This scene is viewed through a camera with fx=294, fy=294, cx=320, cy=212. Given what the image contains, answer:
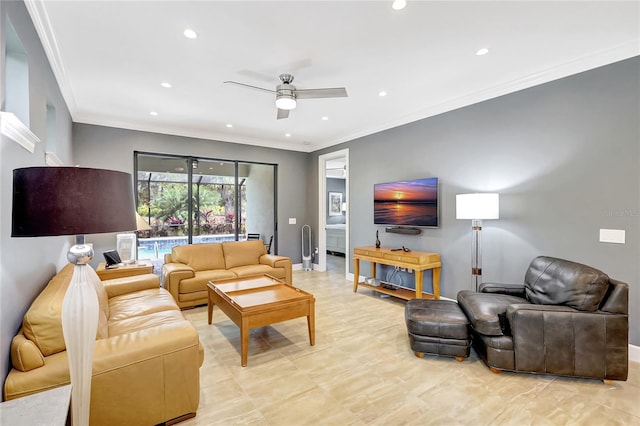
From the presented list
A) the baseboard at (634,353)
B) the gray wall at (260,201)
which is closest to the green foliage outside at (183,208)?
the gray wall at (260,201)

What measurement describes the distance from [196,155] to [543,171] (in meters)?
5.40

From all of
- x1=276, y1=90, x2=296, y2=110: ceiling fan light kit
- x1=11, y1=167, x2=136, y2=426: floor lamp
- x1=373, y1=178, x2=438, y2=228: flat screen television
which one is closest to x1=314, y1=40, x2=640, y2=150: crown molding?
x1=373, y1=178, x2=438, y2=228: flat screen television

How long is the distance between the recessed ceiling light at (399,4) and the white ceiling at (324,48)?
0.04 m

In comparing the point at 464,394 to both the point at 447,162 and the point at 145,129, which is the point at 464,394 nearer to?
the point at 447,162

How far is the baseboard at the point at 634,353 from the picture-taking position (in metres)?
2.59

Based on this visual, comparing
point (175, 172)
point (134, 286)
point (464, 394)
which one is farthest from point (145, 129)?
point (464, 394)

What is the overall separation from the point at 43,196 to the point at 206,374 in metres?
1.93

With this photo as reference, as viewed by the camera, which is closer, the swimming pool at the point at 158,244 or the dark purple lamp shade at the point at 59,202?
the dark purple lamp shade at the point at 59,202

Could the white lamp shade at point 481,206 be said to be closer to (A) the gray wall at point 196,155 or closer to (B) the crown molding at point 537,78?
(B) the crown molding at point 537,78

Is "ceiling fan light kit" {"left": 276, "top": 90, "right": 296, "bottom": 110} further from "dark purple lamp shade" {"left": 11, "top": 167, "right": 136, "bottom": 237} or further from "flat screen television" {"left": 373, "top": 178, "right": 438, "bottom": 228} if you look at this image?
"flat screen television" {"left": 373, "top": 178, "right": 438, "bottom": 228}

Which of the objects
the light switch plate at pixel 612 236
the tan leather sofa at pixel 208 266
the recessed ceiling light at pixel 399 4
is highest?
the recessed ceiling light at pixel 399 4

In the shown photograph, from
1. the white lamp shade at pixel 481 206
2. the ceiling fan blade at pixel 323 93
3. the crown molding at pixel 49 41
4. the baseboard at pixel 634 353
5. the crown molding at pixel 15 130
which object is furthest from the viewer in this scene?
the white lamp shade at pixel 481 206

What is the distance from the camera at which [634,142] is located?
8.57ft

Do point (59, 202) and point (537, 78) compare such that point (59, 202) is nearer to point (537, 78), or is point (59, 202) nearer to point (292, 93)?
point (292, 93)
